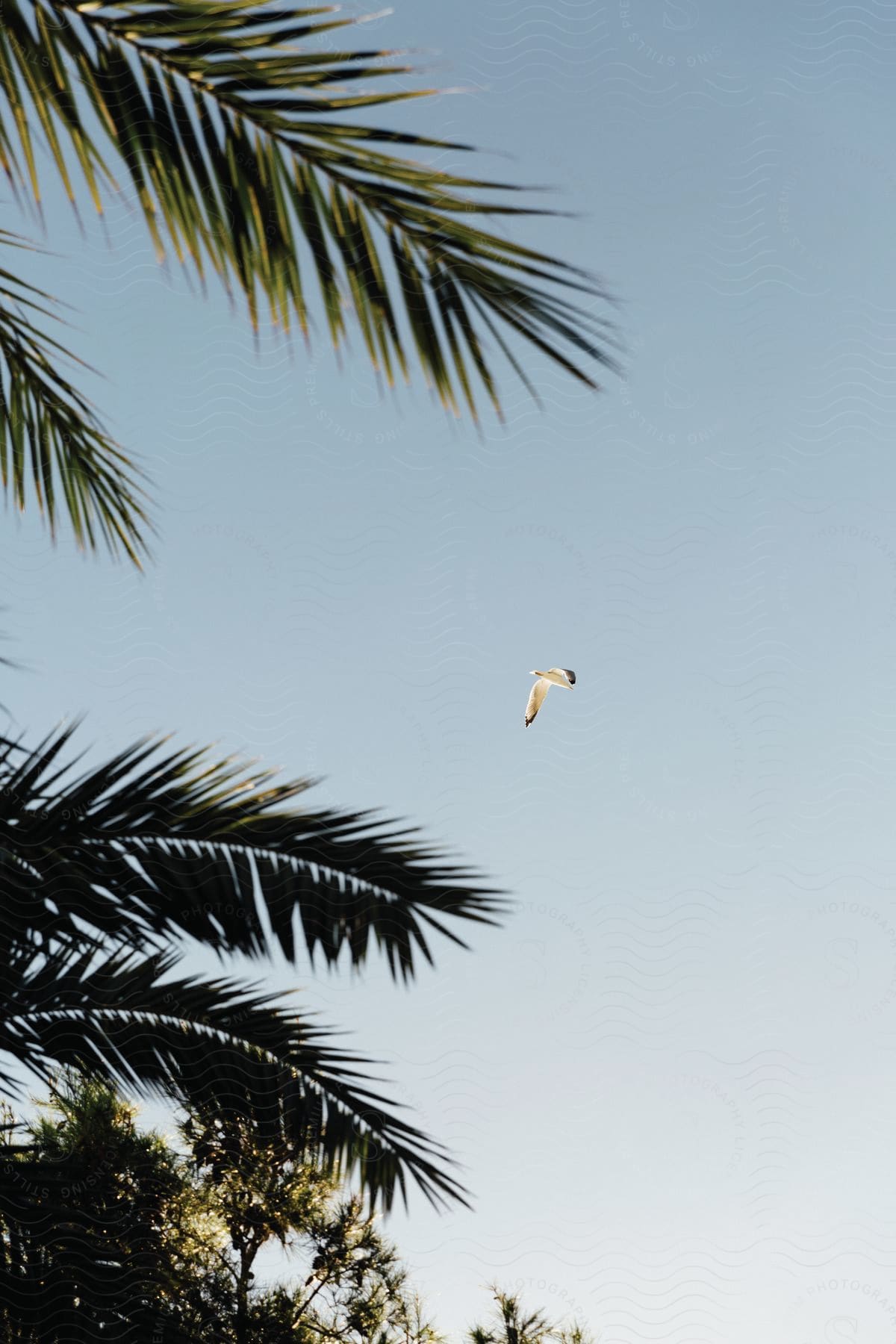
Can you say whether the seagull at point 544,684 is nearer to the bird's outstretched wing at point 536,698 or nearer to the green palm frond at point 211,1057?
the bird's outstretched wing at point 536,698

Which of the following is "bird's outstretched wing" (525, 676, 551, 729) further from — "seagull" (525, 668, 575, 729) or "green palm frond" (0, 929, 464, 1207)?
"green palm frond" (0, 929, 464, 1207)

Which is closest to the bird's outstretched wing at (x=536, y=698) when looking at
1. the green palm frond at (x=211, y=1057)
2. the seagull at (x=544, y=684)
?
the seagull at (x=544, y=684)

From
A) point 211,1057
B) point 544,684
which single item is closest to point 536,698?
point 544,684

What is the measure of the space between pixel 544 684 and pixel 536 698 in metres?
0.03

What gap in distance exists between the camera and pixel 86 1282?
2826 mm

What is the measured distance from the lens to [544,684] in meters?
2.20

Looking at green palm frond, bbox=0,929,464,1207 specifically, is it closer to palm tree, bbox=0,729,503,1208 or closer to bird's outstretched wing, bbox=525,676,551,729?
palm tree, bbox=0,729,503,1208

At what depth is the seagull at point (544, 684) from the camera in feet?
6.64

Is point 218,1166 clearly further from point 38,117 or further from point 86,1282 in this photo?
point 38,117

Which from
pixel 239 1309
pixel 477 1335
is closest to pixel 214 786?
pixel 239 1309

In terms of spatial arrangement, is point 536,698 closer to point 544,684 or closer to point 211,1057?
point 544,684

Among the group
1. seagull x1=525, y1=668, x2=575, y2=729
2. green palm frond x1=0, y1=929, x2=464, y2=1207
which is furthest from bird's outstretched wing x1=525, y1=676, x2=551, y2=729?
green palm frond x1=0, y1=929, x2=464, y2=1207

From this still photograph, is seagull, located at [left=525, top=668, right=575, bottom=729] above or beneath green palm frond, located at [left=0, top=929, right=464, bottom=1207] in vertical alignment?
above

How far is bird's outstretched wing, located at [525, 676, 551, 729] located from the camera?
83.8 inches
